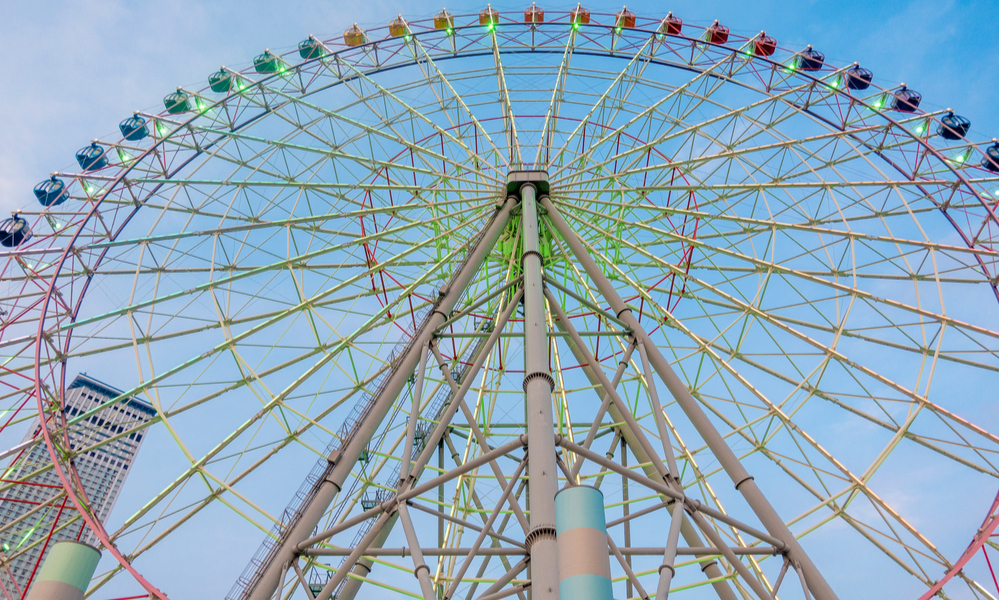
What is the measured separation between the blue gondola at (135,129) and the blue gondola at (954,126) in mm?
29060

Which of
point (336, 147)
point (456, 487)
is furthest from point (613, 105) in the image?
point (456, 487)

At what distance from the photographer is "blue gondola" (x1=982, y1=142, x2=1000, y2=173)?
26281 mm

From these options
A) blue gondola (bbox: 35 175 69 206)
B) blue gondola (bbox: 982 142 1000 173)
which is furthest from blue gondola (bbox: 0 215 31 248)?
blue gondola (bbox: 982 142 1000 173)

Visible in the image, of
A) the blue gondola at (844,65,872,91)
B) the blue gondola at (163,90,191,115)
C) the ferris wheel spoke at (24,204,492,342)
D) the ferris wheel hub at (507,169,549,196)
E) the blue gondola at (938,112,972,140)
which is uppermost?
the blue gondola at (844,65,872,91)

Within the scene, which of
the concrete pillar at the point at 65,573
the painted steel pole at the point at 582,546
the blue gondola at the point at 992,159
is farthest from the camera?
the blue gondola at the point at 992,159

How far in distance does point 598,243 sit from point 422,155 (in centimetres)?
718

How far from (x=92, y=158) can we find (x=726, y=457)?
2456cm

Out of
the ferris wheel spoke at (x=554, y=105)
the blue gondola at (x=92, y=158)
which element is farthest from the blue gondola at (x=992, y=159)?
the blue gondola at (x=92, y=158)

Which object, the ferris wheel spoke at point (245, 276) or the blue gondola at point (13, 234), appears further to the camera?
the blue gondola at point (13, 234)

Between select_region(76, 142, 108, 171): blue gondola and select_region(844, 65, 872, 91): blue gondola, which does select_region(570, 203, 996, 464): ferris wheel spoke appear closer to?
select_region(844, 65, 872, 91): blue gondola

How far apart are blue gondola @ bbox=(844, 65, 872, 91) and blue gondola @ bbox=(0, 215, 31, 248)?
1223 inches

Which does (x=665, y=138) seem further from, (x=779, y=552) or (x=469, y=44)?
(x=779, y=552)

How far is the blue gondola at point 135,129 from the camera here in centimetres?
2742

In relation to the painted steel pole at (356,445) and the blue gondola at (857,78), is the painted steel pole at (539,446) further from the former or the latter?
the blue gondola at (857,78)
